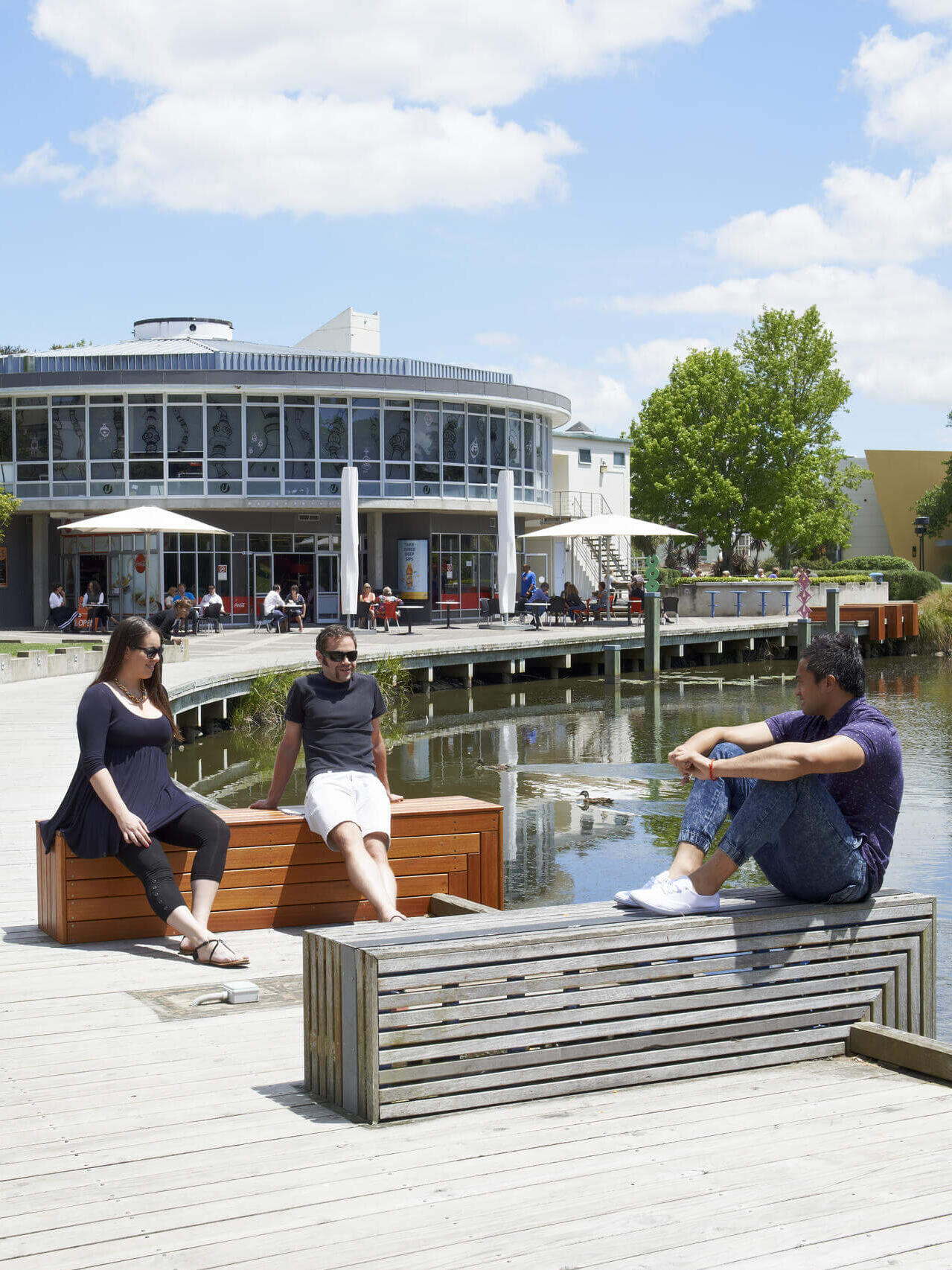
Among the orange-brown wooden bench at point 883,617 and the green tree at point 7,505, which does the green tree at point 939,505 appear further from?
the green tree at point 7,505

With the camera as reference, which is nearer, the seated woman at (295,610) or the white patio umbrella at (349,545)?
the white patio umbrella at (349,545)

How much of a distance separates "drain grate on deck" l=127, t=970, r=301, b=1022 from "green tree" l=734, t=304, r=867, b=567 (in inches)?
1875

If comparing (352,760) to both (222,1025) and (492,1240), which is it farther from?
(492,1240)

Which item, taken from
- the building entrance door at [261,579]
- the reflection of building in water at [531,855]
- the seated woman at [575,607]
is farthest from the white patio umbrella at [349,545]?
the reflection of building in water at [531,855]

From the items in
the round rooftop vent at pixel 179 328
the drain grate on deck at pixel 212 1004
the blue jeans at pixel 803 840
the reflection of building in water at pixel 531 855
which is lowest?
the reflection of building in water at pixel 531 855

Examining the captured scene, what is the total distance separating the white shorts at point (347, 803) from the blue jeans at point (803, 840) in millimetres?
1937

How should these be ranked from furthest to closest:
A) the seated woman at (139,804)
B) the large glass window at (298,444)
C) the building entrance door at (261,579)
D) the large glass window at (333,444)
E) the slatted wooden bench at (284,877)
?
the building entrance door at (261,579) < the large glass window at (333,444) < the large glass window at (298,444) < the slatted wooden bench at (284,877) < the seated woman at (139,804)

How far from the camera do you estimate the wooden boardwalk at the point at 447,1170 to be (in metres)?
2.99

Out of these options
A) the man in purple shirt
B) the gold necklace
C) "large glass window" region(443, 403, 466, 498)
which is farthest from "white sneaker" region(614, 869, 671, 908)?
"large glass window" region(443, 403, 466, 498)

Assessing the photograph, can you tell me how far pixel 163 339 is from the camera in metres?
40.7

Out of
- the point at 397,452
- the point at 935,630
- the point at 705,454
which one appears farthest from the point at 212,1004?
the point at 705,454

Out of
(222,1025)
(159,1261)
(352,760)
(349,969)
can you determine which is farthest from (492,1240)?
(352,760)

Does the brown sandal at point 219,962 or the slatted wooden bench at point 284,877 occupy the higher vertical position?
the slatted wooden bench at point 284,877

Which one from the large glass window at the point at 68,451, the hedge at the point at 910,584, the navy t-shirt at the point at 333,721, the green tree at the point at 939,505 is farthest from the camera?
the green tree at the point at 939,505
